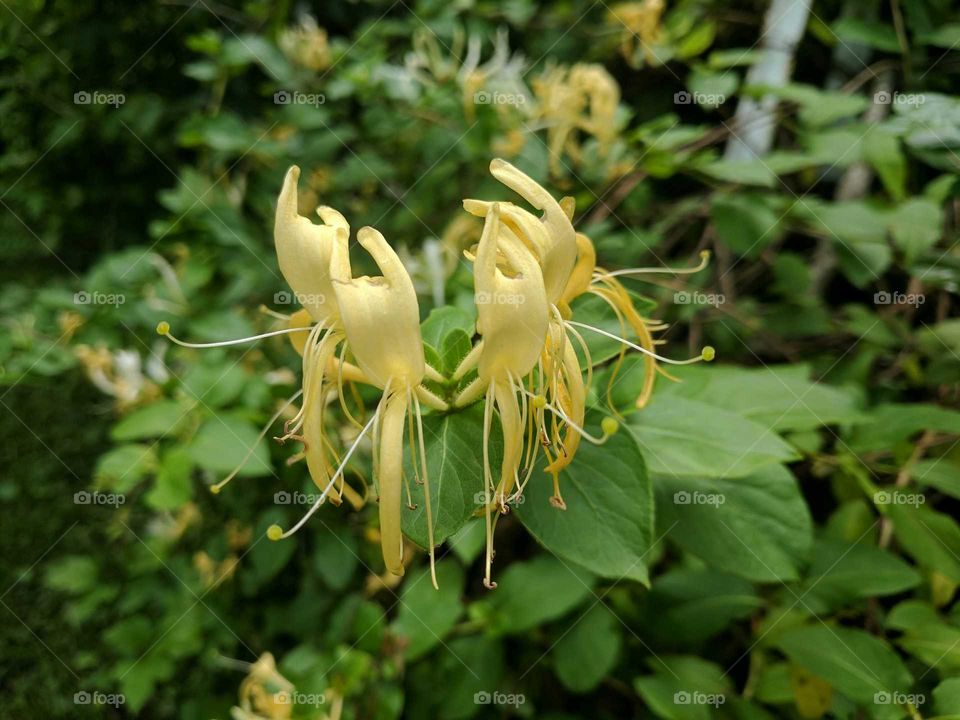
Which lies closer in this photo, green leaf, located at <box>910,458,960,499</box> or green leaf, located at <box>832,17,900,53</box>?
green leaf, located at <box>910,458,960,499</box>

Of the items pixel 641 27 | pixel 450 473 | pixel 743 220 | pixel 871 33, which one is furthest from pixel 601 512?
pixel 641 27

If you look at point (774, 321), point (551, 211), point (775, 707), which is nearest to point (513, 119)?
point (774, 321)

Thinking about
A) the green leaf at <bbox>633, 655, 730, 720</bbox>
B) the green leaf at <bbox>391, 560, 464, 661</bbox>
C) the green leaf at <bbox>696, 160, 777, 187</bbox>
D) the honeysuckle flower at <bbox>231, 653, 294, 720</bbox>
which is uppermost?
the green leaf at <bbox>696, 160, 777, 187</bbox>

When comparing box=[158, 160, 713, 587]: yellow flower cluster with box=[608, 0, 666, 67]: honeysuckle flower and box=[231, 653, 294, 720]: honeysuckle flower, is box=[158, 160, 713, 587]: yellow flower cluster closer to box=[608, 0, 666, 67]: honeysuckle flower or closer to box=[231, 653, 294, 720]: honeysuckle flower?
box=[231, 653, 294, 720]: honeysuckle flower

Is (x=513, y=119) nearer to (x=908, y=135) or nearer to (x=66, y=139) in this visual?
(x=908, y=135)

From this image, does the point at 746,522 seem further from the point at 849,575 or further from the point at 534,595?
the point at 534,595

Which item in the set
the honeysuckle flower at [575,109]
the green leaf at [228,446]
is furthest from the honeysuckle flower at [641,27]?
the green leaf at [228,446]

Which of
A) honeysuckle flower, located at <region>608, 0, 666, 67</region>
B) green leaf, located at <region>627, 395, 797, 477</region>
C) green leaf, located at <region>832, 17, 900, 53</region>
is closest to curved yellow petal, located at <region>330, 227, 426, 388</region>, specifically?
green leaf, located at <region>627, 395, 797, 477</region>
